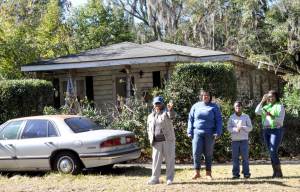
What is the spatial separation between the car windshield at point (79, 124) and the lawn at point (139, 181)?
1048 mm

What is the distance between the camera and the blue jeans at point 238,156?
1121 cm

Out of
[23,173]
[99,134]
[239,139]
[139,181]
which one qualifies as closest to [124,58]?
[23,173]

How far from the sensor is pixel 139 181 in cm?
1135

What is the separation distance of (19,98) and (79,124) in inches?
175

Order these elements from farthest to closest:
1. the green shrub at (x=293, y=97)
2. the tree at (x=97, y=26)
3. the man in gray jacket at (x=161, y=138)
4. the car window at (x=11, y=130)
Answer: the tree at (x=97, y=26), the green shrub at (x=293, y=97), the car window at (x=11, y=130), the man in gray jacket at (x=161, y=138)

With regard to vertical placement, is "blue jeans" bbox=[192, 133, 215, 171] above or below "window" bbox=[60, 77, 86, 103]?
below

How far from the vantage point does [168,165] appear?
1055cm

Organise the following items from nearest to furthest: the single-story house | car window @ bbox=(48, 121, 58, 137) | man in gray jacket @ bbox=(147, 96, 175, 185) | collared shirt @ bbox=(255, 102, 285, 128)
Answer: man in gray jacket @ bbox=(147, 96, 175, 185) → collared shirt @ bbox=(255, 102, 285, 128) → car window @ bbox=(48, 121, 58, 137) → the single-story house

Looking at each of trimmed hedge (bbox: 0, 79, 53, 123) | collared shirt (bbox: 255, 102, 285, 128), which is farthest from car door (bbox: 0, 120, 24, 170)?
collared shirt (bbox: 255, 102, 285, 128)

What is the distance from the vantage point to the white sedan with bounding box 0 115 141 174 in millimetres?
12062

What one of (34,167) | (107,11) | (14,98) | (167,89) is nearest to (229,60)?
(167,89)

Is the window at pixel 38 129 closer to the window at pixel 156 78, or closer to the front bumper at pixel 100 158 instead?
the front bumper at pixel 100 158

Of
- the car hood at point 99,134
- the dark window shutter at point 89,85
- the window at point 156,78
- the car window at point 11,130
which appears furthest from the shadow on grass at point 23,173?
the dark window shutter at point 89,85

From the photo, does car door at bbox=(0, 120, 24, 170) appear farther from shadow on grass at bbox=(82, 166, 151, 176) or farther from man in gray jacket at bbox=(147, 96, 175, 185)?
man in gray jacket at bbox=(147, 96, 175, 185)
